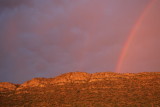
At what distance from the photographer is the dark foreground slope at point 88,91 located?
33028 mm

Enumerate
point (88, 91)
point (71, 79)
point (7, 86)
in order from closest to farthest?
point (88, 91)
point (71, 79)
point (7, 86)

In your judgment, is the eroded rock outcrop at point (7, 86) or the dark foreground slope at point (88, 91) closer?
the dark foreground slope at point (88, 91)

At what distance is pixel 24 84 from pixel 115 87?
89.1 feet

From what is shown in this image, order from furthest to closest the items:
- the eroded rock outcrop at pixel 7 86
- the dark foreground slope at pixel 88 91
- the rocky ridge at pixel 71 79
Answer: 1. the eroded rock outcrop at pixel 7 86
2. the rocky ridge at pixel 71 79
3. the dark foreground slope at pixel 88 91

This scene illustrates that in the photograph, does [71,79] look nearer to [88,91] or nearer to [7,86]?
[88,91]

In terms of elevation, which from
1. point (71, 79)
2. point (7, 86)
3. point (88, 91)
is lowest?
point (88, 91)

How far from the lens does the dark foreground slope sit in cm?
3303

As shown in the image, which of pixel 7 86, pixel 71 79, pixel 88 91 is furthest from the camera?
pixel 7 86

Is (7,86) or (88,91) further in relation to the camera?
(7,86)

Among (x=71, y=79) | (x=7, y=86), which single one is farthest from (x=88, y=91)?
(x=7, y=86)

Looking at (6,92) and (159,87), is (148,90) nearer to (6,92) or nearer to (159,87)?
(159,87)

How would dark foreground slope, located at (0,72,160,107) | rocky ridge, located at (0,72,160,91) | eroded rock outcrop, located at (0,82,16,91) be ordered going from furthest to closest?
eroded rock outcrop, located at (0,82,16,91) → rocky ridge, located at (0,72,160,91) → dark foreground slope, located at (0,72,160,107)

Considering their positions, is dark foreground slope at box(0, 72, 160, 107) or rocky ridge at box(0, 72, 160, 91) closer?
dark foreground slope at box(0, 72, 160, 107)

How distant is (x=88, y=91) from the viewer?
40156mm
